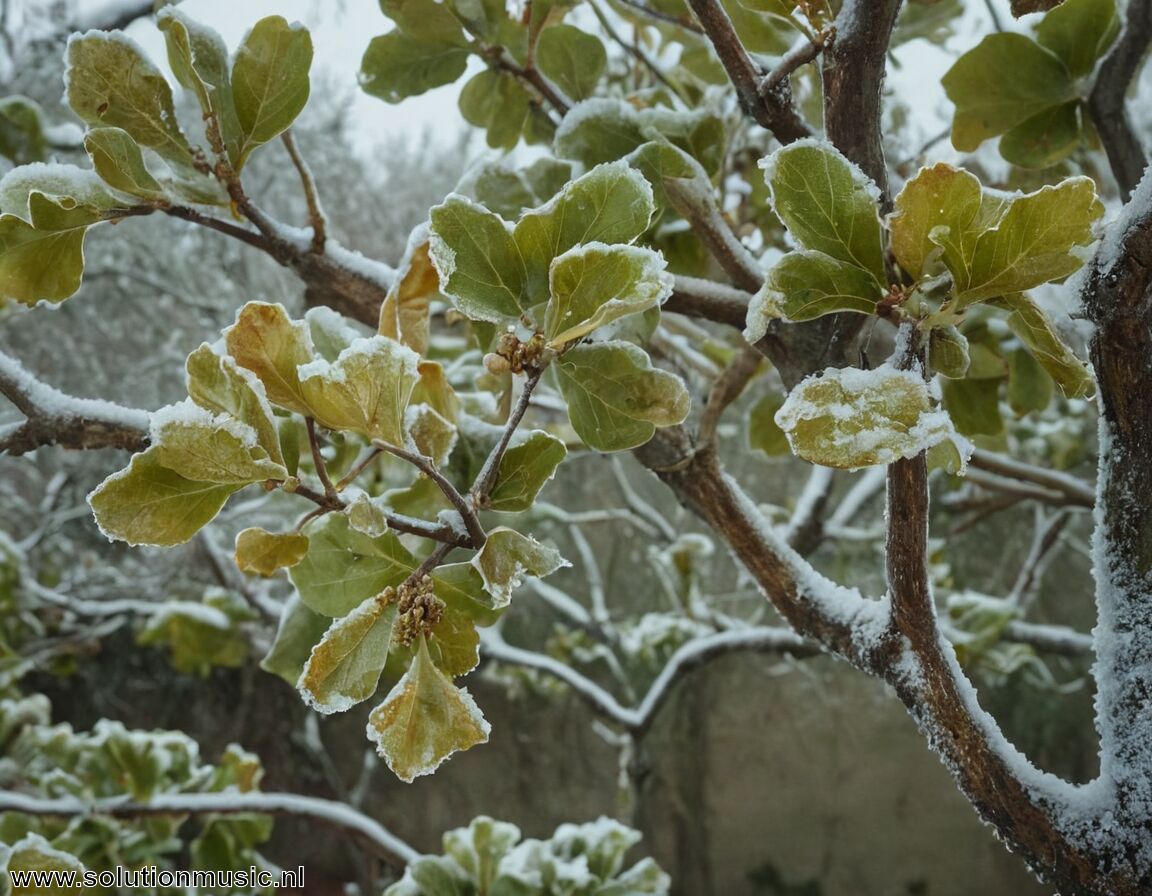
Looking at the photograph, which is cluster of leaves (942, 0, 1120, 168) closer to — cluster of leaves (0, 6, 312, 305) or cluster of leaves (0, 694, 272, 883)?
cluster of leaves (0, 6, 312, 305)

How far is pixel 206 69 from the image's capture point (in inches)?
14.8

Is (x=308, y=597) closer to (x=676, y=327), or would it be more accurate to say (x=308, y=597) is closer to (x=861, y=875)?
(x=676, y=327)

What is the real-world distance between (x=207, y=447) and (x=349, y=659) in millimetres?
83

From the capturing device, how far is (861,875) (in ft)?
8.25

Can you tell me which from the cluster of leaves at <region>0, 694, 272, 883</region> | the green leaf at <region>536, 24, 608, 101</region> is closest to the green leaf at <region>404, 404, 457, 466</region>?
the green leaf at <region>536, 24, 608, 101</region>

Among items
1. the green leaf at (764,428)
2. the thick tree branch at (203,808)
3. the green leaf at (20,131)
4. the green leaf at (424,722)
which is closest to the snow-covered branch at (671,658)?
the green leaf at (764,428)

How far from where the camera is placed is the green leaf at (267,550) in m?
0.30

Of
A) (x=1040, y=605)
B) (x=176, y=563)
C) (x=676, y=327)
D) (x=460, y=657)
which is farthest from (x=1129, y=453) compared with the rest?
(x=1040, y=605)

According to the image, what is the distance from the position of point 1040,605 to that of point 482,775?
175 cm

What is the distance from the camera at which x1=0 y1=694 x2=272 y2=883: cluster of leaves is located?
0.77 meters

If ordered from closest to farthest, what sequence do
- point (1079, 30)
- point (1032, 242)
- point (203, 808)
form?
point (1032, 242), point (1079, 30), point (203, 808)

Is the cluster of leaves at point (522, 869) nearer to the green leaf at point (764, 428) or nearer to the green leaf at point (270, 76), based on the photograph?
the green leaf at point (764, 428)

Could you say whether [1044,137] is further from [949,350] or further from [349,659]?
[349,659]

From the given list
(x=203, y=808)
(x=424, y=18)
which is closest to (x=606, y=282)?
(x=424, y=18)
